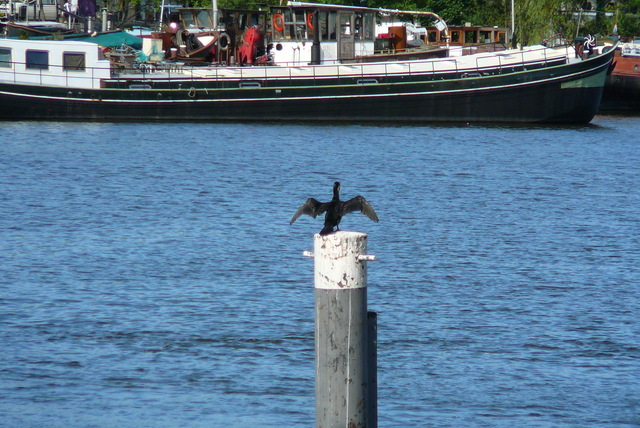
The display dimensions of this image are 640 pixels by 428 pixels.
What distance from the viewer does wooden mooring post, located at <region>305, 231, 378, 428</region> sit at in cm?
671

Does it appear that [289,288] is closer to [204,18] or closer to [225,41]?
[225,41]

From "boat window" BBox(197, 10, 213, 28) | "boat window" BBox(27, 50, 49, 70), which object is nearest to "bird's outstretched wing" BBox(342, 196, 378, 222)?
"boat window" BBox(27, 50, 49, 70)

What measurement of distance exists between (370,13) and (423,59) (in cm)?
279

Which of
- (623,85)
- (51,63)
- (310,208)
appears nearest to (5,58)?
(51,63)

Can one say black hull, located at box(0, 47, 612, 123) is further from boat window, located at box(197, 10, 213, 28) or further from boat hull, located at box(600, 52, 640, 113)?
boat hull, located at box(600, 52, 640, 113)

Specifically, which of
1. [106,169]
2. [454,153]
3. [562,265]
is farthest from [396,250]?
[454,153]

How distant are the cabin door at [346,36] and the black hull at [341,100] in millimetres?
1830

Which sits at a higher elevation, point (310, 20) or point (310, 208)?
point (310, 20)

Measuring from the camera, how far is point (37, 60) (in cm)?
4031

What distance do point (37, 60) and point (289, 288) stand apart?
2641cm

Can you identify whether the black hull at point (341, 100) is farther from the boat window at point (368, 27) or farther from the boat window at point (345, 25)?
the boat window at point (368, 27)

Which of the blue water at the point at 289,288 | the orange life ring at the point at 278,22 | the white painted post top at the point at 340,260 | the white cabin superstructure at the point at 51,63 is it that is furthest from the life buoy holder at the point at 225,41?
A: the white painted post top at the point at 340,260

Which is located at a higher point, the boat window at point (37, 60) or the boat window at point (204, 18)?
the boat window at point (204, 18)

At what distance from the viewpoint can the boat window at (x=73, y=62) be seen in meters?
40.3
